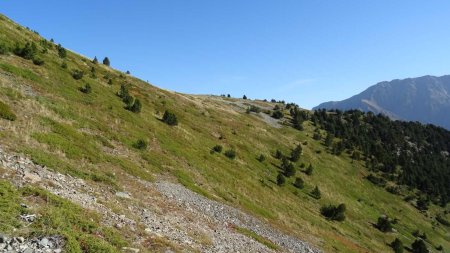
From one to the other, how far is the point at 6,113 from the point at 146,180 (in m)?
12.1

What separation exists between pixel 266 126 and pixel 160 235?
3833 inches

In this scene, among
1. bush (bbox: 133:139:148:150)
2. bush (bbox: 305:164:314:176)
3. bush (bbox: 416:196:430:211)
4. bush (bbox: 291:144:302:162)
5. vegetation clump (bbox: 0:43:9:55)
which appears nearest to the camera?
bush (bbox: 133:139:148:150)

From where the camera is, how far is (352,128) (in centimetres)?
14712

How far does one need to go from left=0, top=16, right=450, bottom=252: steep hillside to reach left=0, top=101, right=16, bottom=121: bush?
9 centimetres

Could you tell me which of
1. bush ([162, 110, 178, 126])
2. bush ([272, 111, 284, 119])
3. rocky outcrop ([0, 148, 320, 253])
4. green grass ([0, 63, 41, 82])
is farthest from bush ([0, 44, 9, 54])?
bush ([272, 111, 284, 119])

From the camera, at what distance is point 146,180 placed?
3291 centimetres

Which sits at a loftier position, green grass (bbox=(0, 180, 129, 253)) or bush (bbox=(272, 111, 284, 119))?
bush (bbox=(272, 111, 284, 119))

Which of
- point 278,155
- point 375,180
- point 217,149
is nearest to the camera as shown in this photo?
point 217,149

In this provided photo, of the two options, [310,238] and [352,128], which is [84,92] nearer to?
[310,238]

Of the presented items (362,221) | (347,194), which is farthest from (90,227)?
(347,194)

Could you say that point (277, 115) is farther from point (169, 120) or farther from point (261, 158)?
point (169, 120)

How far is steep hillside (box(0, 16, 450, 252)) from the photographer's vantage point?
18.6 metres

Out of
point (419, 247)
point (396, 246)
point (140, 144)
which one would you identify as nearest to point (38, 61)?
point (140, 144)

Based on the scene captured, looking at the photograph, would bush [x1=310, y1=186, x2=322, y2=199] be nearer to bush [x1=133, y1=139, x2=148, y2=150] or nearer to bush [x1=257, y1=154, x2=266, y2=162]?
bush [x1=257, y1=154, x2=266, y2=162]
